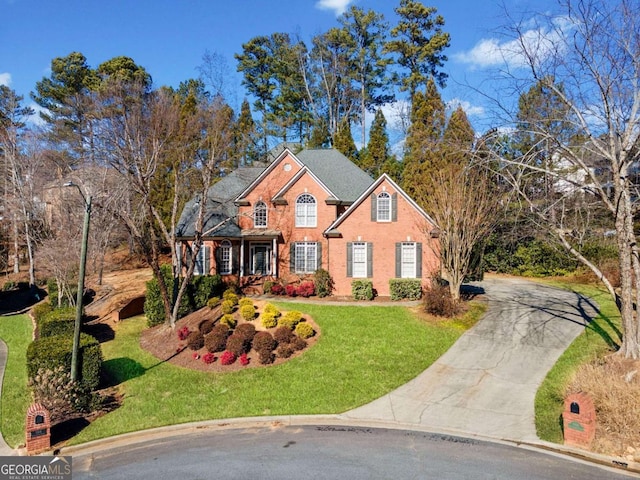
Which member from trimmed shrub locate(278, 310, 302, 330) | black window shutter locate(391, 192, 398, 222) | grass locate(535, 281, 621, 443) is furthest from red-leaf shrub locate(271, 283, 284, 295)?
grass locate(535, 281, 621, 443)

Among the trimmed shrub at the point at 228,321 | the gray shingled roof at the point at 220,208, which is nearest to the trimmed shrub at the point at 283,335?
the trimmed shrub at the point at 228,321

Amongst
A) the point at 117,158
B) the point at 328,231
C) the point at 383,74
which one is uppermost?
the point at 383,74

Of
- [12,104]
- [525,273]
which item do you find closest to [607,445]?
[525,273]

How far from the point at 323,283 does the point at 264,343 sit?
316 inches

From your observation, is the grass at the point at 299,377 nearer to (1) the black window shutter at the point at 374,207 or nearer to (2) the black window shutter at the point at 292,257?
(1) the black window shutter at the point at 374,207

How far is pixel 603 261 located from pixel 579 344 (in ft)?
49.2

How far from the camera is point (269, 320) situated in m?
18.1

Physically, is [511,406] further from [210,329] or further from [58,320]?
[58,320]

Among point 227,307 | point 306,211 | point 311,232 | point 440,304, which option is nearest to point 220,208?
point 306,211

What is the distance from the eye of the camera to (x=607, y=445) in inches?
373

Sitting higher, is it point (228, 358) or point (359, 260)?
point (359, 260)

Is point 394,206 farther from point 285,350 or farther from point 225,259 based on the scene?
point 285,350

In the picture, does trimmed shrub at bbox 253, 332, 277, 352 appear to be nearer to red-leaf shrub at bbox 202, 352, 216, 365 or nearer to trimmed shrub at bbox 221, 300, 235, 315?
red-leaf shrub at bbox 202, 352, 216, 365

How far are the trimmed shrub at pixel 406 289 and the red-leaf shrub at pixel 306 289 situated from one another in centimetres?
439
